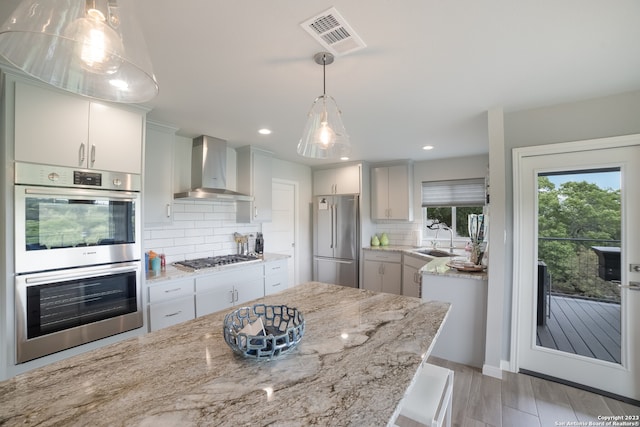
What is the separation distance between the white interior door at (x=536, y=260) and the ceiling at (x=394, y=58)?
43cm

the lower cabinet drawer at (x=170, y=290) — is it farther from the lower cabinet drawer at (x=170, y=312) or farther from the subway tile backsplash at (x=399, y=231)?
the subway tile backsplash at (x=399, y=231)

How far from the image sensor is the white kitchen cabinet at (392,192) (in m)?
4.46

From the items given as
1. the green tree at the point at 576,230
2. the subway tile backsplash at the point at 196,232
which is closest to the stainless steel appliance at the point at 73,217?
the subway tile backsplash at the point at 196,232

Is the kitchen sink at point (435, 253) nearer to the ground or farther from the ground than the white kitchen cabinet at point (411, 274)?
farther from the ground

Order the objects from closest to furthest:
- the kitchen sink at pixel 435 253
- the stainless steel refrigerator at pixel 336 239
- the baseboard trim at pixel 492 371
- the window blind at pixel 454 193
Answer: the baseboard trim at pixel 492 371, the kitchen sink at pixel 435 253, the window blind at pixel 454 193, the stainless steel refrigerator at pixel 336 239

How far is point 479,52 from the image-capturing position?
1579mm

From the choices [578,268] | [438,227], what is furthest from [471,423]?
[438,227]

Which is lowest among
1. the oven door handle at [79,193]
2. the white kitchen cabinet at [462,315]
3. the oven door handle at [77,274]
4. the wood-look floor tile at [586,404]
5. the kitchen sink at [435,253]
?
the wood-look floor tile at [586,404]

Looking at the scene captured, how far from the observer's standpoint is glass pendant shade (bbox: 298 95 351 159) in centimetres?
154

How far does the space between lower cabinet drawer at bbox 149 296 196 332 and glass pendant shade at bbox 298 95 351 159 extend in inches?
75.6

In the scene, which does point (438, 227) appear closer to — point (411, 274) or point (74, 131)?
point (411, 274)

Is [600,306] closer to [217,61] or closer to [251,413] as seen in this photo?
[251,413]

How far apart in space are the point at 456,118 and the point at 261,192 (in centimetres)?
248

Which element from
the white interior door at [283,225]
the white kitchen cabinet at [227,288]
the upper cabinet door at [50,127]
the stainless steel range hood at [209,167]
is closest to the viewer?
the upper cabinet door at [50,127]
